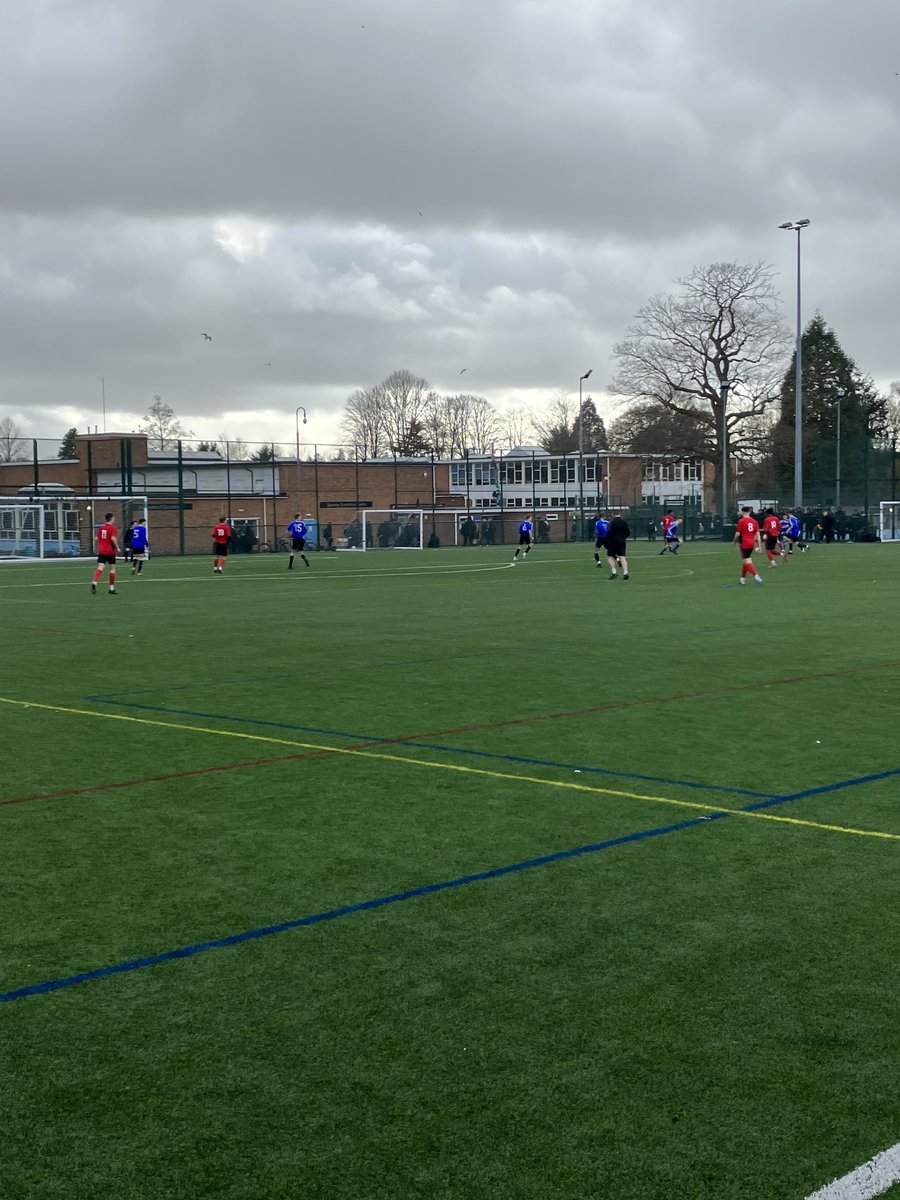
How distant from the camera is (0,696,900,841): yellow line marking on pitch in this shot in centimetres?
750

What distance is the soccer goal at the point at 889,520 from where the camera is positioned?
66.9 meters

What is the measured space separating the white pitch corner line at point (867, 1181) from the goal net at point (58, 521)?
5381 cm

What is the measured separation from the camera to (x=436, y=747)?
10.1m

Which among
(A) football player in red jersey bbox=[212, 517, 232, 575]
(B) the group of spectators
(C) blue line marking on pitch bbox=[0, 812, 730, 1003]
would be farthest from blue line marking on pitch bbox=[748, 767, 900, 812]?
(B) the group of spectators

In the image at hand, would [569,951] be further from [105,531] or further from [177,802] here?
[105,531]

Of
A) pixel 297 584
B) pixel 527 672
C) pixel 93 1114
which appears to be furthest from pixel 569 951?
pixel 297 584

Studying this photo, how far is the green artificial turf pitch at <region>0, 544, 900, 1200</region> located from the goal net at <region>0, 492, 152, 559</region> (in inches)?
1796

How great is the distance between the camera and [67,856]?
6.91 metres

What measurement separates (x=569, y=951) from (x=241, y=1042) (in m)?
1.49

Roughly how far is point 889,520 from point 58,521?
41532mm

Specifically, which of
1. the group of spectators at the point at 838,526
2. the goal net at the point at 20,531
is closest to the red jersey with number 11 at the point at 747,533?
the group of spectators at the point at 838,526

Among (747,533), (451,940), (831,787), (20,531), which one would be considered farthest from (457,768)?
(20,531)

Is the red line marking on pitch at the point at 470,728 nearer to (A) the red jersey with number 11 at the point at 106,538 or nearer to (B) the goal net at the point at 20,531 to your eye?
(A) the red jersey with number 11 at the point at 106,538

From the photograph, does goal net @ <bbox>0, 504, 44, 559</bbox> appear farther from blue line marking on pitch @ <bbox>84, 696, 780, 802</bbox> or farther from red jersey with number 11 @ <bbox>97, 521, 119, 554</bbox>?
blue line marking on pitch @ <bbox>84, 696, 780, 802</bbox>
